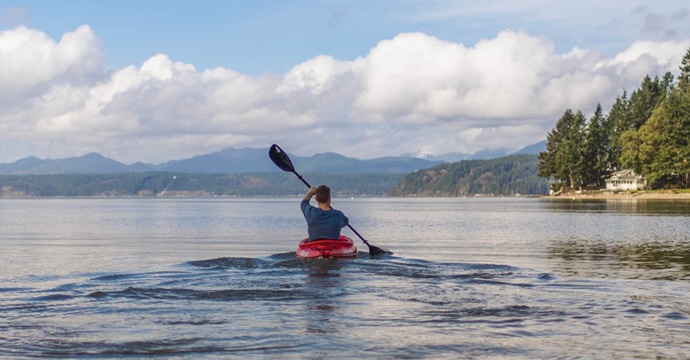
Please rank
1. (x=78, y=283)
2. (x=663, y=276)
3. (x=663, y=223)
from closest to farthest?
(x=78, y=283) < (x=663, y=276) < (x=663, y=223)

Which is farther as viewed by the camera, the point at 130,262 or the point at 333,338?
the point at 130,262

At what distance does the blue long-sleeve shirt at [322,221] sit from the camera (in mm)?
24312

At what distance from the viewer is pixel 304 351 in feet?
39.8

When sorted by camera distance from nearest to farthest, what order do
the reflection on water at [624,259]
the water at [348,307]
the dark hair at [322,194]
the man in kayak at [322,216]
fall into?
1. the water at [348,307]
2. the reflection on water at [624,259]
3. the dark hair at [322,194]
4. the man in kayak at [322,216]

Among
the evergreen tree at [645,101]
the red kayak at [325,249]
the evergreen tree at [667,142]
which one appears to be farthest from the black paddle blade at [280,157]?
the evergreen tree at [645,101]

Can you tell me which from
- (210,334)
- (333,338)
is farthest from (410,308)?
(210,334)

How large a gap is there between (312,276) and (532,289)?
5.99 m

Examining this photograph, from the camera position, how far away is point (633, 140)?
14575 centimetres

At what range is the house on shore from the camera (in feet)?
560

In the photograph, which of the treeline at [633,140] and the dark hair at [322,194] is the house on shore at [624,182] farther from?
the dark hair at [322,194]

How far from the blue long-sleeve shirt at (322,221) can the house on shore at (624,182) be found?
507ft

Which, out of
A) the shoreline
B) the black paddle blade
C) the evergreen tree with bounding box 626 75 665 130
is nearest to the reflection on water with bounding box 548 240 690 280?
the black paddle blade

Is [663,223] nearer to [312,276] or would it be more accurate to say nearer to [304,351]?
[312,276]

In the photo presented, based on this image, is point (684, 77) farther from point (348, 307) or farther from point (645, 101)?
point (348, 307)
